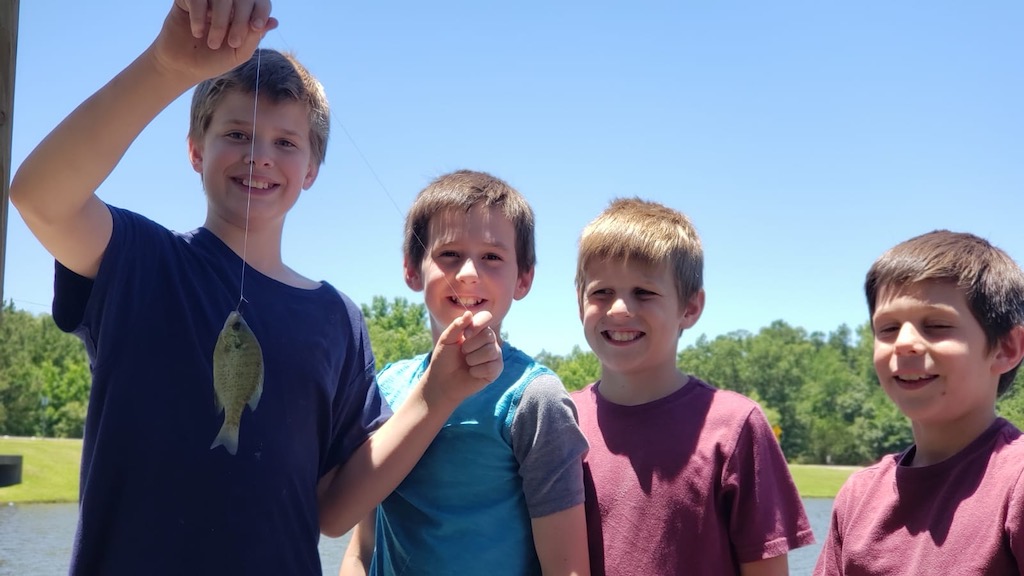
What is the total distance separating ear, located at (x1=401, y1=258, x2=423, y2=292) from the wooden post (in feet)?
4.11

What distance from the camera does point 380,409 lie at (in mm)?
2898

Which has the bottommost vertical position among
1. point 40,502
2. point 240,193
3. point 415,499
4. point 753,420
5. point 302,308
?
point 40,502

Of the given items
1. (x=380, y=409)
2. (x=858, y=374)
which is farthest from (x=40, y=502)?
(x=858, y=374)

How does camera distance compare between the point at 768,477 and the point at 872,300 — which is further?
the point at 872,300

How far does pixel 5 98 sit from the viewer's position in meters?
2.66

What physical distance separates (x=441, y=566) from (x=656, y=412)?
893mm

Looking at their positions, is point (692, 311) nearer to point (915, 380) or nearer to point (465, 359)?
point (915, 380)

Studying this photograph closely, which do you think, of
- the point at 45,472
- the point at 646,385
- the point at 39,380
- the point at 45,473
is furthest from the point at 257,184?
the point at 39,380

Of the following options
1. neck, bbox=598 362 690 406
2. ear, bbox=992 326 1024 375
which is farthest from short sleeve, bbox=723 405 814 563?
ear, bbox=992 326 1024 375

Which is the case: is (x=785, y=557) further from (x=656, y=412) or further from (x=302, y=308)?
(x=302, y=308)

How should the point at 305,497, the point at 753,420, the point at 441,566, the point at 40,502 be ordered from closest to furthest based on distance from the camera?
the point at 305,497 → the point at 441,566 → the point at 753,420 → the point at 40,502

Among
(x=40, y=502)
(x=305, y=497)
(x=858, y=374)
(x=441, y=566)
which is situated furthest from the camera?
(x=858, y=374)

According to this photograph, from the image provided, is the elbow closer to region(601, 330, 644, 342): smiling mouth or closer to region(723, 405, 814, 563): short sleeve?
region(601, 330, 644, 342): smiling mouth

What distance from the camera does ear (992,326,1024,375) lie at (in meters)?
2.76
